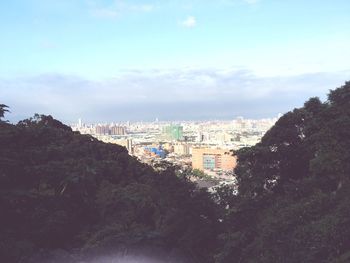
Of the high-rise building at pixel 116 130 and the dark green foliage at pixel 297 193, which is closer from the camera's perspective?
the dark green foliage at pixel 297 193

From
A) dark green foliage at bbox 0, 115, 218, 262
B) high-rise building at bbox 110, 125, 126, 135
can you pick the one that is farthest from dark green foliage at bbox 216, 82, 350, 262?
high-rise building at bbox 110, 125, 126, 135

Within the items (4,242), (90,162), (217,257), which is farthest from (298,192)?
(90,162)

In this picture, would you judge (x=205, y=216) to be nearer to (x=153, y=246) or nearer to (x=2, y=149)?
(x=153, y=246)

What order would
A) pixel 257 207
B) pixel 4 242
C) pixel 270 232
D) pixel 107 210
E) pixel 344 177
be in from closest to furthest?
pixel 270 232 < pixel 4 242 < pixel 344 177 < pixel 257 207 < pixel 107 210

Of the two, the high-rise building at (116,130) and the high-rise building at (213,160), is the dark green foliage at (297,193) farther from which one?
the high-rise building at (116,130)

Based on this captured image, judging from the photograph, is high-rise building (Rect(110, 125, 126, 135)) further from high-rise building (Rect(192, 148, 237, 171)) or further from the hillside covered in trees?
the hillside covered in trees

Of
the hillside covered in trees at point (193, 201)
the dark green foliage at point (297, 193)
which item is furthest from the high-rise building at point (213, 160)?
the dark green foliage at point (297, 193)
